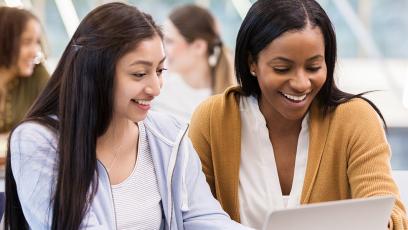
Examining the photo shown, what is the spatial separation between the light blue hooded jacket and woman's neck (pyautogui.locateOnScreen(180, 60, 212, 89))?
6.89 feet

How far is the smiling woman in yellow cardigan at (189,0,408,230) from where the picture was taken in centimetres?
175

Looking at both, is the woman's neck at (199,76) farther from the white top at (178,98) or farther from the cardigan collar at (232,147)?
the cardigan collar at (232,147)

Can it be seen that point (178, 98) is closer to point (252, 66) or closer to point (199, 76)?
point (199, 76)

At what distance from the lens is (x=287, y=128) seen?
1.91 metres

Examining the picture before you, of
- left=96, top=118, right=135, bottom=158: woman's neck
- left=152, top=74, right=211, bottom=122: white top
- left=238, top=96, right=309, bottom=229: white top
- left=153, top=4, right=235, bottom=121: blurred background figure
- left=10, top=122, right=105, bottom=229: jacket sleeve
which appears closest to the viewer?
left=10, top=122, right=105, bottom=229: jacket sleeve

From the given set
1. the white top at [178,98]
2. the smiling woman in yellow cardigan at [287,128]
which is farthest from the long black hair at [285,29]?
the white top at [178,98]

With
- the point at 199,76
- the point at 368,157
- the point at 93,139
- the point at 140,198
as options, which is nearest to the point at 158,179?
the point at 140,198

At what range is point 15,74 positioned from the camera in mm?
3572

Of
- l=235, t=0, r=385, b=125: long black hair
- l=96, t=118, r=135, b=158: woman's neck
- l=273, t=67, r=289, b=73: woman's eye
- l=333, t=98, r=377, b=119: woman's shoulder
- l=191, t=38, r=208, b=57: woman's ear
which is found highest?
l=235, t=0, r=385, b=125: long black hair

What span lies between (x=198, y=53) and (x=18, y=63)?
0.90m

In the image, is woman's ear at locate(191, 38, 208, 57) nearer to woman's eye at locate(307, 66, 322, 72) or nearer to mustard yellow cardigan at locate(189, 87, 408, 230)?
mustard yellow cardigan at locate(189, 87, 408, 230)

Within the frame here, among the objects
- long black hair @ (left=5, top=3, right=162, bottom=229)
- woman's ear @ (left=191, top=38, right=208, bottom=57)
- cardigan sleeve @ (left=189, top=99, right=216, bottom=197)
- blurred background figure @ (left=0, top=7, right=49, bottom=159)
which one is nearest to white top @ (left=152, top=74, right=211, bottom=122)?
woman's ear @ (left=191, top=38, right=208, bottom=57)

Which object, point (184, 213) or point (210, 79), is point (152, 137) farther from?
point (210, 79)

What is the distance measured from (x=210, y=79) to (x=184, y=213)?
2.24 metres
